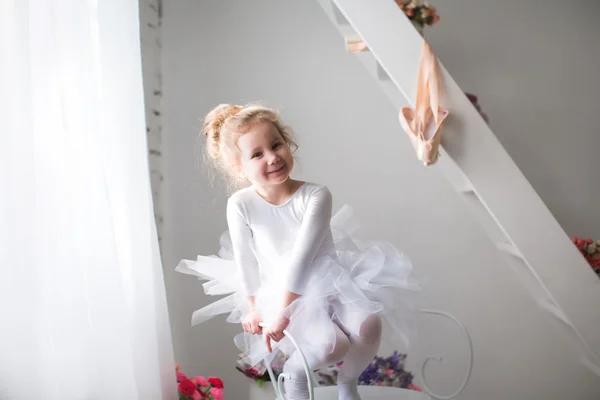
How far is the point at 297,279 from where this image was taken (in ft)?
4.13

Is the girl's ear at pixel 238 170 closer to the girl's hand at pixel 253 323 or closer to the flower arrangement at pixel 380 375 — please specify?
the girl's hand at pixel 253 323

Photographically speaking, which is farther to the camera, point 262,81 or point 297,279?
point 262,81

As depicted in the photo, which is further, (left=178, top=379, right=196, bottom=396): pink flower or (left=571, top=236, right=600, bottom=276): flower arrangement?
(left=571, top=236, right=600, bottom=276): flower arrangement

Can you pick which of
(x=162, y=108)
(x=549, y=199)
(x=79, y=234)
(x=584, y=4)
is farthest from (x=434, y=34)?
(x=79, y=234)

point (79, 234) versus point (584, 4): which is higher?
point (584, 4)

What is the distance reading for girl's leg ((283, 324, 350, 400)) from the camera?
121cm

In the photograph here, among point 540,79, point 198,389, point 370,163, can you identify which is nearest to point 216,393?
point 198,389

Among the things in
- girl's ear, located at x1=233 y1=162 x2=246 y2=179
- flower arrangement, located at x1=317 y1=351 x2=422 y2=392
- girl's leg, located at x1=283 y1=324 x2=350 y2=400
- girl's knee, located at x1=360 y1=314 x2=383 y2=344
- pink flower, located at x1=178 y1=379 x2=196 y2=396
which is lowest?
flower arrangement, located at x1=317 y1=351 x2=422 y2=392

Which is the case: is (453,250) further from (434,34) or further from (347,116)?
(434,34)

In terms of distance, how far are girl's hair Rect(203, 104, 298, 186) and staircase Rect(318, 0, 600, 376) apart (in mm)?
487

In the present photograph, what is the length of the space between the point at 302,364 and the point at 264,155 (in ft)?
1.53

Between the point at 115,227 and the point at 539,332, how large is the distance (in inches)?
74.9

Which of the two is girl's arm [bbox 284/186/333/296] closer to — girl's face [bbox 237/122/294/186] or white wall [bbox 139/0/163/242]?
girl's face [bbox 237/122/294/186]

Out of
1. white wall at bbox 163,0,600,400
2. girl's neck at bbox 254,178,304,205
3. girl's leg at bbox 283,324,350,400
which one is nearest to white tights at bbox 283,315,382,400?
girl's leg at bbox 283,324,350,400
